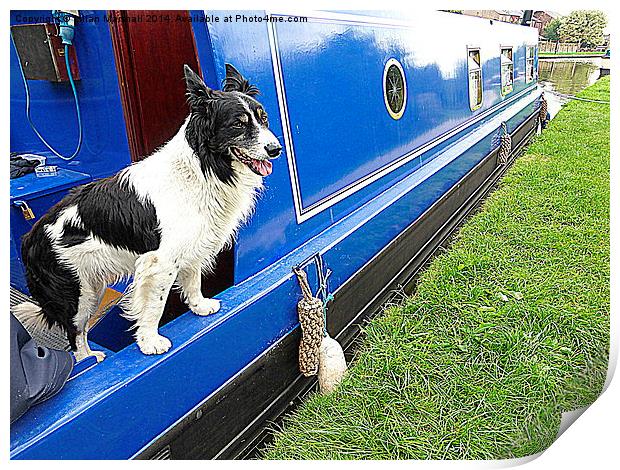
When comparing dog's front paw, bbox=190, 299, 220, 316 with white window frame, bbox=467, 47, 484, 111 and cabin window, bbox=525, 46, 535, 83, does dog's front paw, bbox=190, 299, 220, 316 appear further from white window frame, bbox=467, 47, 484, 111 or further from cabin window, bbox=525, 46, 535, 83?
cabin window, bbox=525, 46, 535, 83

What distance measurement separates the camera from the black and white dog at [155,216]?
1.70 metres

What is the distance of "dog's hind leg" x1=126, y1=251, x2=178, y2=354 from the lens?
1750mm

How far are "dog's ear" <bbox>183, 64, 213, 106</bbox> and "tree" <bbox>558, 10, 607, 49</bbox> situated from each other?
160cm

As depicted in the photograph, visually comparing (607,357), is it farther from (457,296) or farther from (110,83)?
(110,83)

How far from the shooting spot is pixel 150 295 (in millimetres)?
1773

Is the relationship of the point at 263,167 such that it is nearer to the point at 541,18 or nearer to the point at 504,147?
the point at 541,18

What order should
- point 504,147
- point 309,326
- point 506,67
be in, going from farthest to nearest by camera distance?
point 504,147, point 506,67, point 309,326

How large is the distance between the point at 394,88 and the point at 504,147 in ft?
7.51

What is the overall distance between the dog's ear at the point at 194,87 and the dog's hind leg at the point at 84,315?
735mm

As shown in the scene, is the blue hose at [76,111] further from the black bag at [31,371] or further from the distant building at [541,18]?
the distant building at [541,18]

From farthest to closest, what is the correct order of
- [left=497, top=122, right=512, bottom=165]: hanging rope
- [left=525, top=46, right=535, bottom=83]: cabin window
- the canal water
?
[left=497, top=122, right=512, bottom=165]: hanging rope, [left=525, top=46, right=535, bottom=83]: cabin window, the canal water

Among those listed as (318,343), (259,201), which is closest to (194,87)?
(259,201)

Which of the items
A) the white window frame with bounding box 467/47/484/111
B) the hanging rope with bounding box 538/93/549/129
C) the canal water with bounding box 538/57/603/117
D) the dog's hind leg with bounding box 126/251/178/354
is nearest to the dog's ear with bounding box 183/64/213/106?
the dog's hind leg with bounding box 126/251/178/354

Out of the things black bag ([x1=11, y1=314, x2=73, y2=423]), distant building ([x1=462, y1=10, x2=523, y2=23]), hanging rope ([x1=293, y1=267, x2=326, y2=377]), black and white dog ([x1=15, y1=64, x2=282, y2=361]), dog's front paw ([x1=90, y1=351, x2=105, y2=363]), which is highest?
distant building ([x1=462, y1=10, x2=523, y2=23])
